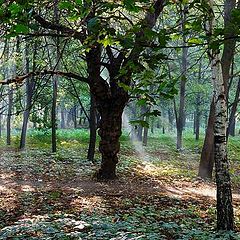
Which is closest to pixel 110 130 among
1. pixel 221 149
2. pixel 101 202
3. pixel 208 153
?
pixel 101 202

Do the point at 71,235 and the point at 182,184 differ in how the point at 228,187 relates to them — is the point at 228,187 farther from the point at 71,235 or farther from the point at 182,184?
the point at 182,184

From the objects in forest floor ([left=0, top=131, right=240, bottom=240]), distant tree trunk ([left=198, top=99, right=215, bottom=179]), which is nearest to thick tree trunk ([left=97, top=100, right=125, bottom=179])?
forest floor ([left=0, top=131, right=240, bottom=240])

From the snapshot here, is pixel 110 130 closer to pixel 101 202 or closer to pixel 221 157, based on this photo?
pixel 101 202

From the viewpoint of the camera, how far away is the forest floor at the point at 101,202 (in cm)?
516

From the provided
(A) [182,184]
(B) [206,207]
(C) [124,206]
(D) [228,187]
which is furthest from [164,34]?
(A) [182,184]

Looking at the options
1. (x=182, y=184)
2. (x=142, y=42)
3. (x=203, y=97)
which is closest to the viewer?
(x=142, y=42)

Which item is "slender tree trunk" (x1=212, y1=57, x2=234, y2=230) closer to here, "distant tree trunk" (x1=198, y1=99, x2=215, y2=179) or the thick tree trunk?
the thick tree trunk

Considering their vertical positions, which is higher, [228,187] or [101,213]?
[228,187]

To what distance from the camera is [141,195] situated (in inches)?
367

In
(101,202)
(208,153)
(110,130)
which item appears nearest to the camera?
(101,202)

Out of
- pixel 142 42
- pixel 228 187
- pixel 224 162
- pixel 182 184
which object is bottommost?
pixel 182 184

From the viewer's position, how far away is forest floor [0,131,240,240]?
16.9ft

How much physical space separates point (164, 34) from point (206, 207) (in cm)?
572

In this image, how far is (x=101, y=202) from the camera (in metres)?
8.26
